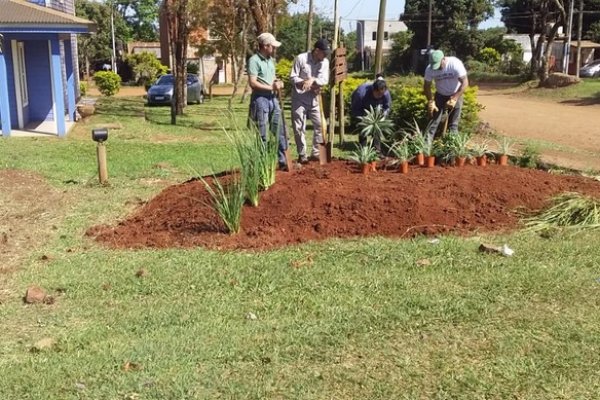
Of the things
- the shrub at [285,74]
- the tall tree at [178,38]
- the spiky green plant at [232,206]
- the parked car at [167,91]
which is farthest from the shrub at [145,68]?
the spiky green plant at [232,206]

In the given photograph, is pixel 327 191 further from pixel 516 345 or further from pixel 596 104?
pixel 596 104

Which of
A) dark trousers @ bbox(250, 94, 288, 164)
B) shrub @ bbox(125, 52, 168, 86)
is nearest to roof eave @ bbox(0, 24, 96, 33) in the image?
dark trousers @ bbox(250, 94, 288, 164)

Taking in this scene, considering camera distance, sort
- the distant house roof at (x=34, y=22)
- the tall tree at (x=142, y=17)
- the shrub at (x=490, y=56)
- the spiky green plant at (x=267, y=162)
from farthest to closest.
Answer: the tall tree at (x=142, y=17), the shrub at (x=490, y=56), the distant house roof at (x=34, y=22), the spiky green plant at (x=267, y=162)

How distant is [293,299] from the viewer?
4836mm

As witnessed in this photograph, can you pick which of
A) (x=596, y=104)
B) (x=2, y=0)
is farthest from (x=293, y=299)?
(x=596, y=104)

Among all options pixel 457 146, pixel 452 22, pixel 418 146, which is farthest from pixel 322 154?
pixel 452 22

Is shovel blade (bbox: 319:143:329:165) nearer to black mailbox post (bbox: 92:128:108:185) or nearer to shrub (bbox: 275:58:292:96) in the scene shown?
black mailbox post (bbox: 92:128:108:185)

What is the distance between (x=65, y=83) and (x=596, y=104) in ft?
67.5

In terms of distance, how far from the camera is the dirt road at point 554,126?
43.4 ft

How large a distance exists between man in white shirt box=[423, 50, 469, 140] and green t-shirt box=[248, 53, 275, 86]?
2.17 metres

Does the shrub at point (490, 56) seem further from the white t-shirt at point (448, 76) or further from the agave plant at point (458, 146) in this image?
the agave plant at point (458, 146)

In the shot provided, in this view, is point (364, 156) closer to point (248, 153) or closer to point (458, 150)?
point (458, 150)

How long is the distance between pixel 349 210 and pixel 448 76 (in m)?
3.45

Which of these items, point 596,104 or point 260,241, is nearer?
point 260,241
